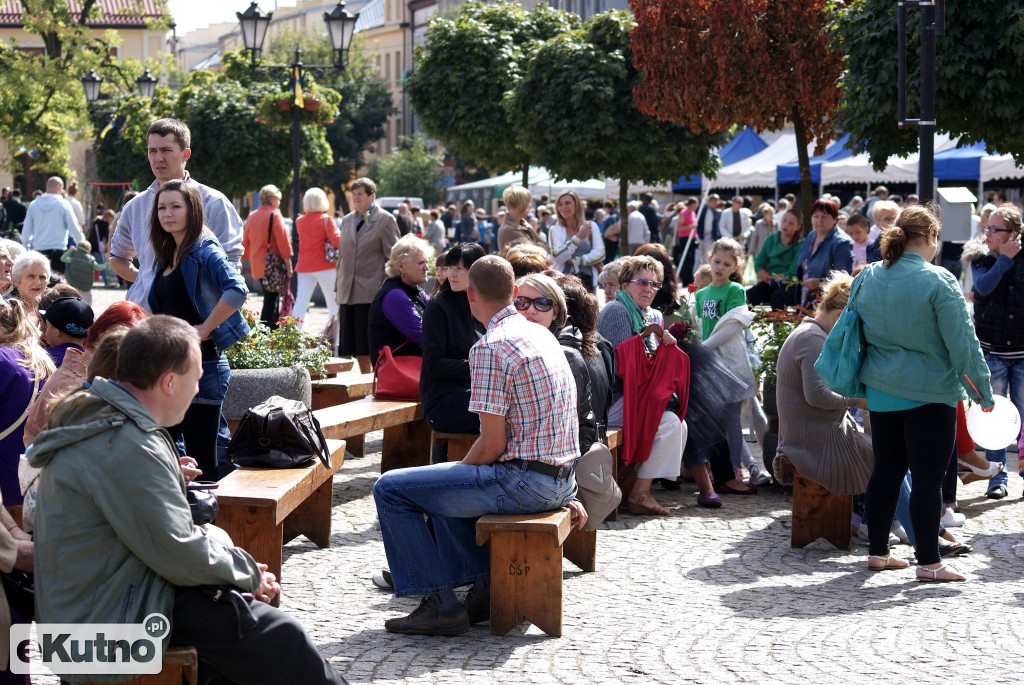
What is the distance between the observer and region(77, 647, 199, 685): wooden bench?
145 inches

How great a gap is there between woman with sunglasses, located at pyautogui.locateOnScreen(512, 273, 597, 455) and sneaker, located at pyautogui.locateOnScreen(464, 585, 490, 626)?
0.95m

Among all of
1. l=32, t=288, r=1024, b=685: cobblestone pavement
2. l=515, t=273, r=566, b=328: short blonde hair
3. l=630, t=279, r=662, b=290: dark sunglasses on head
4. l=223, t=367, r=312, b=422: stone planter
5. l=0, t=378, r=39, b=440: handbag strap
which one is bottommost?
l=32, t=288, r=1024, b=685: cobblestone pavement

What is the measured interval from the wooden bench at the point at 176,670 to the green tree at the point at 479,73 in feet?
54.0

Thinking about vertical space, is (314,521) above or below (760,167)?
below

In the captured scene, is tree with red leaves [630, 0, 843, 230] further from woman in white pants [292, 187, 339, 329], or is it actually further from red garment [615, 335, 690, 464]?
red garment [615, 335, 690, 464]

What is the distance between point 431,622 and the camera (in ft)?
17.8

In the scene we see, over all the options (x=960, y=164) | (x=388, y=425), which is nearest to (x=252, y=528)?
(x=388, y=425)

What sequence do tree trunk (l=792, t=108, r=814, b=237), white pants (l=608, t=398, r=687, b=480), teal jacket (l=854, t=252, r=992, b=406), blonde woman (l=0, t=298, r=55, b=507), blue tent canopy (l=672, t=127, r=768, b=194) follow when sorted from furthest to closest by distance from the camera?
blue tent canopy (l=672, t=127, r=768, b=194), tree trunk (l=792, t=108, r=814, b=237), white pants (l=608, t=398, r=687, b=480), teal jacket (l=854, t=252, r=992, b=406), blonde woman (l=0, t=298, r=55, b=507)

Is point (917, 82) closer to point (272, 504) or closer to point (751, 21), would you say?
point (751, 21)

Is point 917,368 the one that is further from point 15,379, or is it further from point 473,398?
point 15,379

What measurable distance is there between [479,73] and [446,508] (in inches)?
618

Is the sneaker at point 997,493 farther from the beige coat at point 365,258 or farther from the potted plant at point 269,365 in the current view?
the beige coat at point 365,258

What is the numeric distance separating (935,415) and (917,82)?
16.1 feet

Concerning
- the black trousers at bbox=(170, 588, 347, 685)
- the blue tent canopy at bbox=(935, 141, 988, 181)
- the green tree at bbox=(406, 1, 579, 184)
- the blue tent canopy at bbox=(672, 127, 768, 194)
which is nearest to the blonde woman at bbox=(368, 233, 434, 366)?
the black trousers at bbox=(170, 588, 347, 685)
